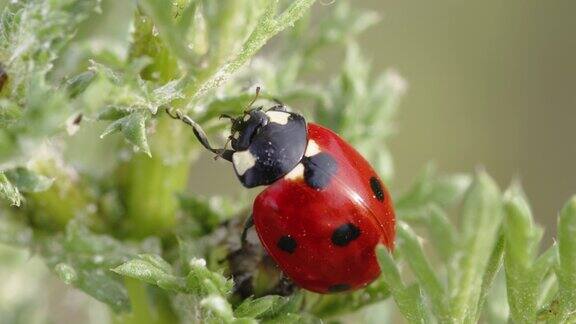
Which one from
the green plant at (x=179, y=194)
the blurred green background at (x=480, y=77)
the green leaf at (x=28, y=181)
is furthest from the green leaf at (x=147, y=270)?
the blurred green background at (x=480, y=77)

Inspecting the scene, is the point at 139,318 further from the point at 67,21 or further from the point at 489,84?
the point at 489,84

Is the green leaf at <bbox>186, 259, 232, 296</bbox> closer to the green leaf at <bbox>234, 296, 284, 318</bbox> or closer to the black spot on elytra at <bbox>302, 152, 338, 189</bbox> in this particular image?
the green leaf at <bbox>234, 296, 284, 318</bbox>

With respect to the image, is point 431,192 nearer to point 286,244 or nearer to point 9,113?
point 286,244

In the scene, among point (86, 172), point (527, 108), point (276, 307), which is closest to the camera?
point (276, 307)

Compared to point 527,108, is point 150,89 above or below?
above

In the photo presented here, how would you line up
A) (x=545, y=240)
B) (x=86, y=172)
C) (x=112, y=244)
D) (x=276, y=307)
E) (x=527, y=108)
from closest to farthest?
1. (x=276, y=307)
2. (x=112, y=244)
3. (x=86, y=172)
4. (x=545, y=240)
5. (x=527, y=108)

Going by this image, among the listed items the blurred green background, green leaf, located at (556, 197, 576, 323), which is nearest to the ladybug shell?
green leaf, located at (556, 197, 576, 323)

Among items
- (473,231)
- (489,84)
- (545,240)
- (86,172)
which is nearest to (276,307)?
(473,231)
